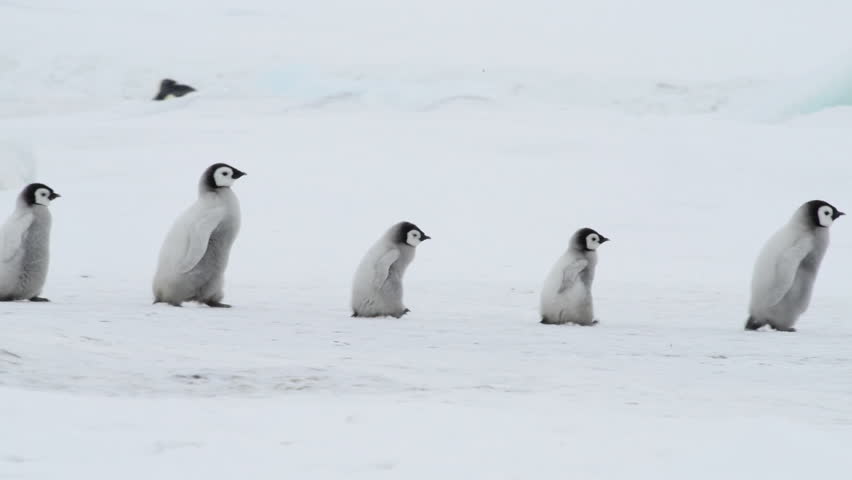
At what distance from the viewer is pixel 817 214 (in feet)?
20.5

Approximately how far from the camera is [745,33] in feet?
115

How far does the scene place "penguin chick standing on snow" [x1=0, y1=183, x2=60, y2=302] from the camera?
233 inches

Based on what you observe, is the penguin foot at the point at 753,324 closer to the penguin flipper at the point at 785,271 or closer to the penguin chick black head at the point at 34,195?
the penguin flipper at the point at 785,271

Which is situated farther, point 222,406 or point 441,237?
point 441,237

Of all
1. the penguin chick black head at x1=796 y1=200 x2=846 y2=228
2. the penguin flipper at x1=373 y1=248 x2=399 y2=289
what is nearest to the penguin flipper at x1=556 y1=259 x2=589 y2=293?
the penguin flipper at x1=373 y1=248 x2=399 y2=289

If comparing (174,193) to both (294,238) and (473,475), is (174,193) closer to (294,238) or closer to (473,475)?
(294,238)

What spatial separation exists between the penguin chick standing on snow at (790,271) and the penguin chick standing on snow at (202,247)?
8.75 ft

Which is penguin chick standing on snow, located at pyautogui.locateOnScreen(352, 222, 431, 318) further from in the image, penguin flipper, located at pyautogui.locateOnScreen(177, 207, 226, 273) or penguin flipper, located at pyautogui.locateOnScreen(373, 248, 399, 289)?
penguin flipper, located at pyautogui.locateOnScreen(177, 207, 226, 273)

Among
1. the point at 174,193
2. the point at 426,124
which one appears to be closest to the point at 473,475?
the point at 174,193

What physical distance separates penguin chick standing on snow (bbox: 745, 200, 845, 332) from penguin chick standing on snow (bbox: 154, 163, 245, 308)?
2.67 m

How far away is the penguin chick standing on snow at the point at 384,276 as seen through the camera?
608cm

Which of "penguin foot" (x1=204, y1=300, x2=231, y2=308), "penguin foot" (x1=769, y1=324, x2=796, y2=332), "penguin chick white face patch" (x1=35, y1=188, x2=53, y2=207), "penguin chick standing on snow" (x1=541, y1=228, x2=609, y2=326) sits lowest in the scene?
"penguin foot" (x1=769, y1=324, x2=796, y2=332)

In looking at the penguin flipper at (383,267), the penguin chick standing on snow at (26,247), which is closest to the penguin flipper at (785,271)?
the penguin flipper at (383,267)

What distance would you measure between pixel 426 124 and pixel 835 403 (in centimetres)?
1082
